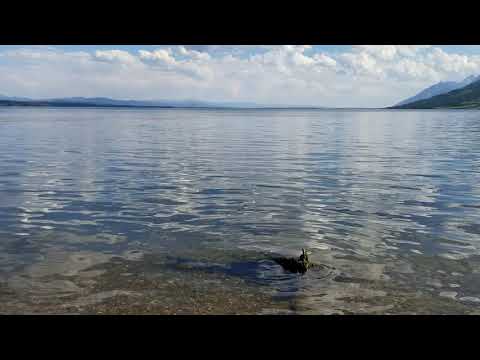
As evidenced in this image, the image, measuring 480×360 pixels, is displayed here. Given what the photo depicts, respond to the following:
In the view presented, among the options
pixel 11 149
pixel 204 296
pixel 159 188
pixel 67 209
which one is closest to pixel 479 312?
pixel 204 296

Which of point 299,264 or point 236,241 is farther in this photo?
point 236,241

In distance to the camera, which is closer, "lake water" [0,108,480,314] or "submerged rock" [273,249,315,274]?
"lake water" [0,108,480,314]

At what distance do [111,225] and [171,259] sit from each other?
5460 millimetres

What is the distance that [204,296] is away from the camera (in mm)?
12266

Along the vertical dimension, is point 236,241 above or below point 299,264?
below

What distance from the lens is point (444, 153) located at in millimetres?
51781

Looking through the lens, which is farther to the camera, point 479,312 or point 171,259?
point 171,259

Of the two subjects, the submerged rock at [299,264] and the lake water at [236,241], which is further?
the submerged rock at [299,264]
